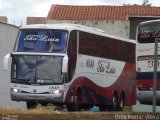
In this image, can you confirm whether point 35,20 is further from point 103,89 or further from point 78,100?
point 78,100

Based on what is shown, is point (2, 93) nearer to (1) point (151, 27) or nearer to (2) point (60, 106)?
(2) point (60, 106)

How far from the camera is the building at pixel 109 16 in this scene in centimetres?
4753

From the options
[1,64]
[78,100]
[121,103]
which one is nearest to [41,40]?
[78,100]

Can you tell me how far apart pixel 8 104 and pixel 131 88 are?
829cm

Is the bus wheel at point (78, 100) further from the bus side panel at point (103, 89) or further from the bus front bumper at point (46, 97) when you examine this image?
the bus front bumper at point (46, 97)

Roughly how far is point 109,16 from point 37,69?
84.8 ft

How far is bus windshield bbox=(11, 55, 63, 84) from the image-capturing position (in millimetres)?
23625

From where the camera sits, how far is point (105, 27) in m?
47.8

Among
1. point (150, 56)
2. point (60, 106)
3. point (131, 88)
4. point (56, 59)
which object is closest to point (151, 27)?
point (150, 56)

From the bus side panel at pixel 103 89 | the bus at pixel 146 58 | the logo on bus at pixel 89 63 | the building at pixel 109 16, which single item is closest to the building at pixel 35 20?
the building at pixel 109 16

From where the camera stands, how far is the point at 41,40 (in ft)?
79.9

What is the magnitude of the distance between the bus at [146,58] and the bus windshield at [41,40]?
357 centimetres

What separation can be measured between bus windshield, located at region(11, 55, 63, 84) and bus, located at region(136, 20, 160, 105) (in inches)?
140

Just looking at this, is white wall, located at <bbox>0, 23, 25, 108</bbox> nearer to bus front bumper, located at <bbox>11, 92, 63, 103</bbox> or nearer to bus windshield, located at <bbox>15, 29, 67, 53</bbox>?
bus windshield, located at <bbox>15, 29, 67, 53</bbox>
